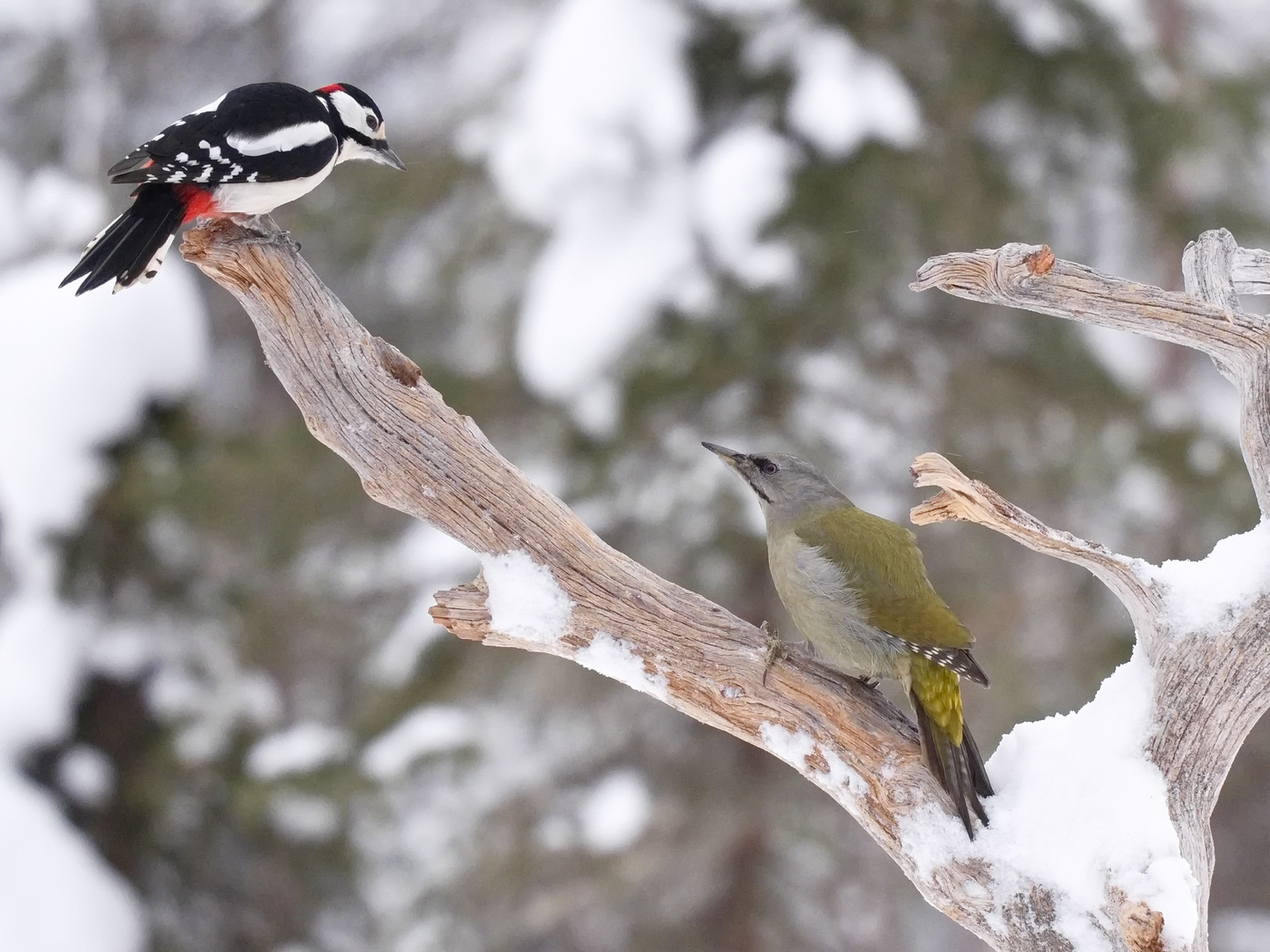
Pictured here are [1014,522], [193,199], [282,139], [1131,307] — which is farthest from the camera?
[282,139]

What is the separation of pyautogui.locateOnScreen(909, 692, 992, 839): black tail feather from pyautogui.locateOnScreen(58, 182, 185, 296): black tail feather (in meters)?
2.41

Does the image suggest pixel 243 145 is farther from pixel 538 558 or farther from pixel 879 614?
pixel 879 614

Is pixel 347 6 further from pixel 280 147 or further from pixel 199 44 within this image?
pixel 280 147

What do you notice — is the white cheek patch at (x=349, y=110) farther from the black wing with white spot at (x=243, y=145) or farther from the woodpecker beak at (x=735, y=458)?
the woodpecker beak at (x=735, y=458)

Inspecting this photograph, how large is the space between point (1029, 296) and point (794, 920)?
5.15 m

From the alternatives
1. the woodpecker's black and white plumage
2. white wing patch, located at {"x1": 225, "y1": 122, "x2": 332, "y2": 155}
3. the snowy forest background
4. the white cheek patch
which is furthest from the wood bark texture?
the snowy forest background

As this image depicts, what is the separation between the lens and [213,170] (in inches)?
128

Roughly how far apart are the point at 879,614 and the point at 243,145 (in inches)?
88.0

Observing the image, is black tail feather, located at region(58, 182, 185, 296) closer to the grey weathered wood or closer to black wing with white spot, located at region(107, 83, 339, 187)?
black wing with white spot, located at region(107, 83, 339, 187)

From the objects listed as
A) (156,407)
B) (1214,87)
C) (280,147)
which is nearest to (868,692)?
(280,147)

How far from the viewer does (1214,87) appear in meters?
7.23

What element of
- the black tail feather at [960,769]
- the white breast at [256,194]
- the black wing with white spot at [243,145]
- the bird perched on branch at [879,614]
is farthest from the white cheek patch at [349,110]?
the black tail feather at [960,769]

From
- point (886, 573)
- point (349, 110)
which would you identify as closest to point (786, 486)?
point (886, 573)

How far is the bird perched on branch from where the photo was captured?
2908mm
